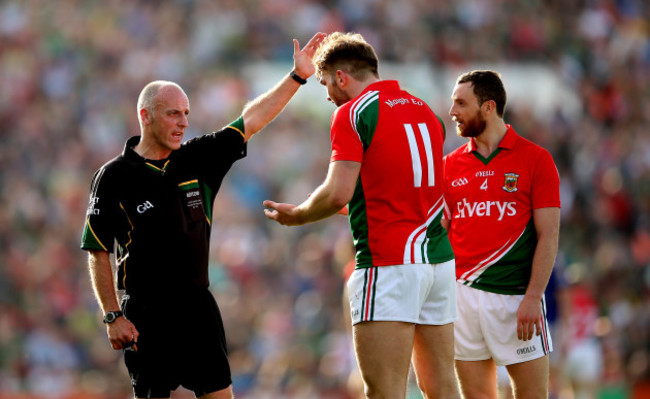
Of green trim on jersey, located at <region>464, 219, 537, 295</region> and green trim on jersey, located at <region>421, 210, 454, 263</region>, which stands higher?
green trim on jersey, located at <region>421, 210, 454, 263</region>

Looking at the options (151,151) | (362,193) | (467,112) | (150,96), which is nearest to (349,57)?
(362,193)

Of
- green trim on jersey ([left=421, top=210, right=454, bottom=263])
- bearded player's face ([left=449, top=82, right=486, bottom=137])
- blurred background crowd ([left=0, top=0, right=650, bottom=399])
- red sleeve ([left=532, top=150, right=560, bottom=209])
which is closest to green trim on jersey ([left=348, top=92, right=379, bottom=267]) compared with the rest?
green trim on jersey ([left=421, top=210, right=454, bottom=263])

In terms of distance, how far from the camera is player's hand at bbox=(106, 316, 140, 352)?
597 cm

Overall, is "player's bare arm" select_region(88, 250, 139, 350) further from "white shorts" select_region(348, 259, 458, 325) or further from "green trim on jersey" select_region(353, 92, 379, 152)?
"green trim on jersey" select_region(353, 92, 379, 152)

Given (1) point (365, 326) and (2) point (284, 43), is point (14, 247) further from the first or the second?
(1) point (365, 326)

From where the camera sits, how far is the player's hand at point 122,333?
5.97 meters

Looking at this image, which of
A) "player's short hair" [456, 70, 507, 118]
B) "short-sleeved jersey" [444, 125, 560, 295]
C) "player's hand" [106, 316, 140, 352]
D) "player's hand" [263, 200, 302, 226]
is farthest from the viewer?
"player's short hair" [456, 70, 507, 118]

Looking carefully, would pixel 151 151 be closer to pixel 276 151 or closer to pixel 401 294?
pixel 401 294

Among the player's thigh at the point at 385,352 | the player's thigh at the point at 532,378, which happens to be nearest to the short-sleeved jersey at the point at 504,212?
the player's thigh at the point at 532,378

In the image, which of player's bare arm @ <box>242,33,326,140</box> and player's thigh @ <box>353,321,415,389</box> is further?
player's bare arm @ <box>242,33,326,140</box>

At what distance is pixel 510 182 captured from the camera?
641 centimetres

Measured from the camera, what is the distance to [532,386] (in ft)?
20.6

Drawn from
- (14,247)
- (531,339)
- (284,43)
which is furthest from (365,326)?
(284,43)

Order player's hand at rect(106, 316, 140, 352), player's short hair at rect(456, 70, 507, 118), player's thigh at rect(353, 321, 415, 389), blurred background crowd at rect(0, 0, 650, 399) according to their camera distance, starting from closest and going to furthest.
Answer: player's thigh at rect(353, 321, 415, 389)
player's hand at rect(106, 316, 140, 352)
player's short hair at rect(456, 70, 507, 118)
blurred background crowd at rect(0, 0, 650, 399)
